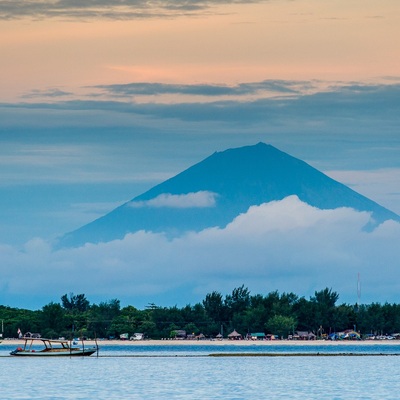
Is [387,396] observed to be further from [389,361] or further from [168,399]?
[389,361]

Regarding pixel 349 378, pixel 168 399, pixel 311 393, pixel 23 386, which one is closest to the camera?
pixel 168 399

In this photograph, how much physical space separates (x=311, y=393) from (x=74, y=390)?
23.1m

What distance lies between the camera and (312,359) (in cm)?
19812

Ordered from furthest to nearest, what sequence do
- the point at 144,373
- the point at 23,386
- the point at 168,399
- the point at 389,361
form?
the point at 389,361, the point at 144,373, the point at 23,386, the point at 168,399

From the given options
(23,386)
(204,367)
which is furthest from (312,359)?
(23,386)

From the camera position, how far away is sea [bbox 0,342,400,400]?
376ft

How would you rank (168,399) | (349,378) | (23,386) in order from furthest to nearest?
(349,378) → (23,386) → (168,399)

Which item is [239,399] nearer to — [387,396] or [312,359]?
[387,396]

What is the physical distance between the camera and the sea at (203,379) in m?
115

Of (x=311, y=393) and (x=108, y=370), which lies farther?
(x=108, y=370)

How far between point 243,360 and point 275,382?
210ft

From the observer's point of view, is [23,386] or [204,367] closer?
[23,386]

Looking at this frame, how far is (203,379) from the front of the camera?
450 ft

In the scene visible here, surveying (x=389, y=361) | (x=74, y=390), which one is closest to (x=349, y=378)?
(x=74, y=390)
